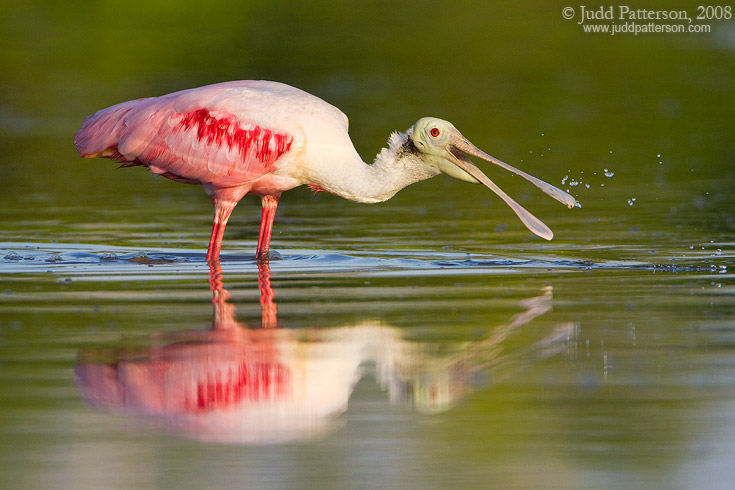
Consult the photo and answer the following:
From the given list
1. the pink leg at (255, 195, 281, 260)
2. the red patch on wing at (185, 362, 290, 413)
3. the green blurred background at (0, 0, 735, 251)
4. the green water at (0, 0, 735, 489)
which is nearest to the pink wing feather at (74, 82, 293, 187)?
the pink leg at (255, 195, 281, 260)

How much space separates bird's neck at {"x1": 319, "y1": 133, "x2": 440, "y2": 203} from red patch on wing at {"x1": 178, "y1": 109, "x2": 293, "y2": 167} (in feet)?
1.36

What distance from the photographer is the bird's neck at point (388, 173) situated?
10930mm

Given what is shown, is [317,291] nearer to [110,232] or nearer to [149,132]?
[149,132]

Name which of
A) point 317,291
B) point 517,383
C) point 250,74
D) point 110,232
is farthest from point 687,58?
point 517,383

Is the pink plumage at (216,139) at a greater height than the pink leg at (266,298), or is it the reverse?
the pink plumage at (216,139)

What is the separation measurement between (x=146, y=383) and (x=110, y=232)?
6.03 metres

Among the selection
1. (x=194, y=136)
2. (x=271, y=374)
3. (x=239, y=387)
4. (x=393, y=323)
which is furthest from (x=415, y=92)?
(x=239, y=387)

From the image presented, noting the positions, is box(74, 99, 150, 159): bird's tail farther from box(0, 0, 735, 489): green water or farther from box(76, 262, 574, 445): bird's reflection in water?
box(76, 262, 574, 445): bird's reflection in water

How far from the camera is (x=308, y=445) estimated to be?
237 inches

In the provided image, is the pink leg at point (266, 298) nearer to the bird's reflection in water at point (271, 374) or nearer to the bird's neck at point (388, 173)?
the bird's reflection in water at point (271, 374)

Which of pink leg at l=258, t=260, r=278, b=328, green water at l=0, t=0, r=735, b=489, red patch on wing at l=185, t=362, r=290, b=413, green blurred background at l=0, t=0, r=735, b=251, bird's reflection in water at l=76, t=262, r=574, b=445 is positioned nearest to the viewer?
green water at l=0, t=0, r=735, b=489

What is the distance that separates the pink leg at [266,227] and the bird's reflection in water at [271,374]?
2950 millimetres

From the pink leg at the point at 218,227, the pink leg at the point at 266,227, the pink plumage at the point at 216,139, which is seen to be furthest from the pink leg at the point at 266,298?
the pink plumage at the point at 216,139

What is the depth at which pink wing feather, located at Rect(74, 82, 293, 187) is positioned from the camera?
11000 mm
